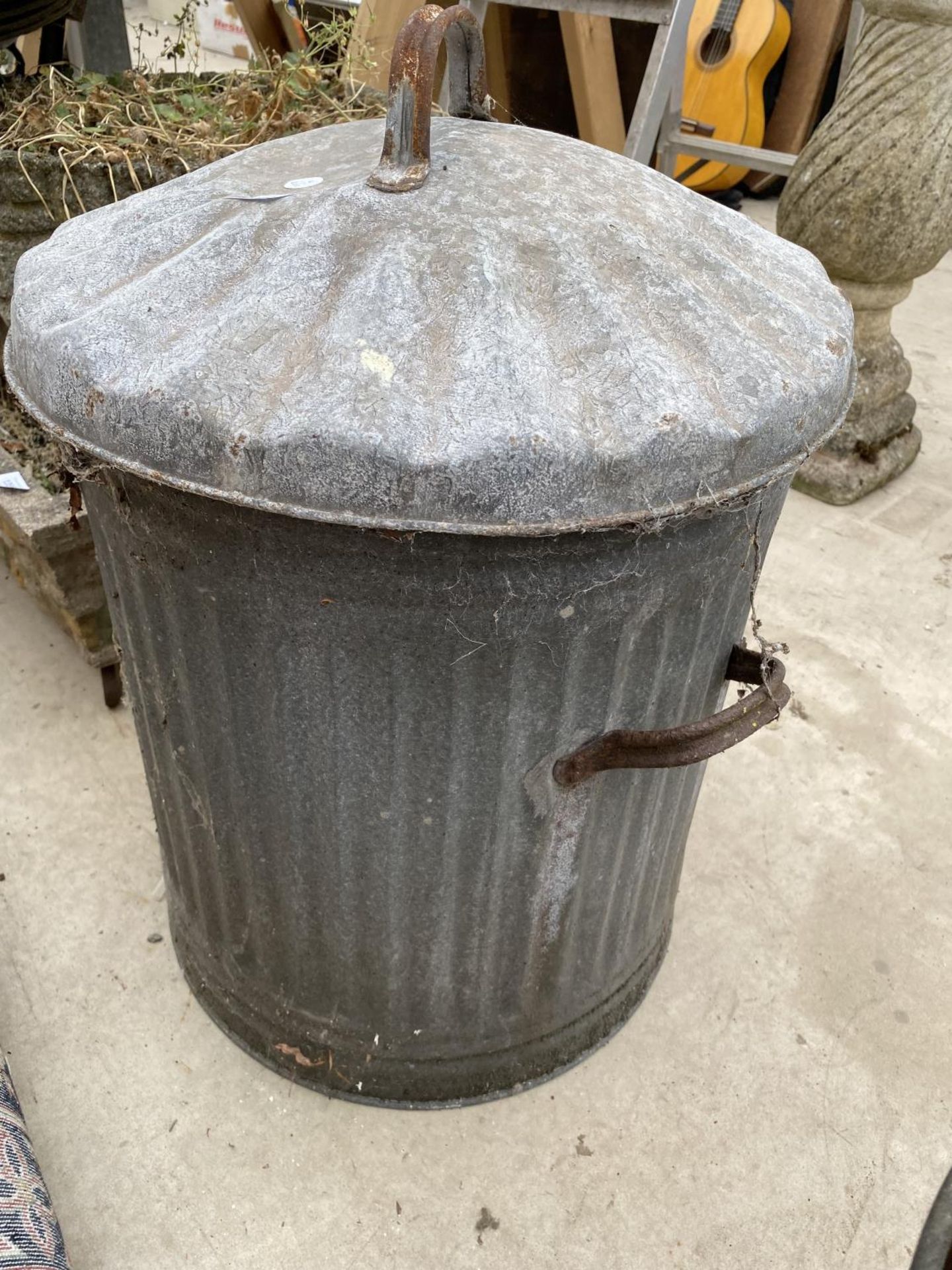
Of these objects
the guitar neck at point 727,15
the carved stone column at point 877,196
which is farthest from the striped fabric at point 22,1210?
the guitar neck at point 727,15

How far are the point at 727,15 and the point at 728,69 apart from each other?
1.06 feet

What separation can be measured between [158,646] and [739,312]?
77 cm

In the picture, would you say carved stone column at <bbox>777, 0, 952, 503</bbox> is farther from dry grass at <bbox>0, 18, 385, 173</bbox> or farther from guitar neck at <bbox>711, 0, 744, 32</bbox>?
guitar neck at <bbox>711, 0, 744, 32</bbox>

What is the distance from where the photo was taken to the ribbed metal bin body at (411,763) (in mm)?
1009

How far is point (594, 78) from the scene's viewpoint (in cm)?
367

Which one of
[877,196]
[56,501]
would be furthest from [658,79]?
[56,501]

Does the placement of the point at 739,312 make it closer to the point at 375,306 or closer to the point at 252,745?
the point at 375,306

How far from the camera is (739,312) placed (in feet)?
3.38

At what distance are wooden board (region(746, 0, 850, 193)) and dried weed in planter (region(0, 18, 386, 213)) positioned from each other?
13.0 ft

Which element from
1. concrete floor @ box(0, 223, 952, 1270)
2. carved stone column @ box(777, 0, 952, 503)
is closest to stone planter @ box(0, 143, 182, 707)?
concrete floor @ box(0, 223, 952, 1270)

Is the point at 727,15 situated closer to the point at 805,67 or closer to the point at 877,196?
the point at 805,67

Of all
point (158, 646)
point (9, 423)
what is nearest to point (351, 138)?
point (158, 646)

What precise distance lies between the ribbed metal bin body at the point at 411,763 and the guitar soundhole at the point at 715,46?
5387 mm

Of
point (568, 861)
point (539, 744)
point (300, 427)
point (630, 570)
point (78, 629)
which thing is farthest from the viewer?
point (78, 629)
